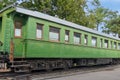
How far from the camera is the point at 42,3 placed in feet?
107

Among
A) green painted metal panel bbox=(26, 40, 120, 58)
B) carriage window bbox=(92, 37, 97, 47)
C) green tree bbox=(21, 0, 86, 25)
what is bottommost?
green painted metal panel bbox=(26, 40, 120, 58)

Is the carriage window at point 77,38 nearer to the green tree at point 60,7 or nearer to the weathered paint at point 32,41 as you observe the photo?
the weathered paint at point 32,41

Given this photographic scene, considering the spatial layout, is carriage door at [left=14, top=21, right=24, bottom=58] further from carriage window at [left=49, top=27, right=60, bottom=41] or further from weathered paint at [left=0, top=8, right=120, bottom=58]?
carriage window at [left=49, top=27, right=60, bottom=41]

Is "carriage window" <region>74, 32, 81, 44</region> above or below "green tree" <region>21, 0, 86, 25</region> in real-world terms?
below

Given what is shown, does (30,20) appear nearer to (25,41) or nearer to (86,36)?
(25,41)

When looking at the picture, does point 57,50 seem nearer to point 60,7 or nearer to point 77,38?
point 77,38

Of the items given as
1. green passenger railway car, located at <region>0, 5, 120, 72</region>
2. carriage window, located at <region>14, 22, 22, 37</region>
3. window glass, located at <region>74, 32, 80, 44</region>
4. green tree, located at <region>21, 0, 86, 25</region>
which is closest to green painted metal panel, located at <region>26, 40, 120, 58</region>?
green passenger railway car, located at <region>0, 5, 120, 72</region>

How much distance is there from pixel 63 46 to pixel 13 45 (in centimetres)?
448

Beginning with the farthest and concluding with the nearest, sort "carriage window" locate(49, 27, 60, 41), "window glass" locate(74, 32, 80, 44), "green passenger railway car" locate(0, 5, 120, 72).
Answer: "window glass" locate(74, 32, 80, 44) → "carriage window" locate(49, 27, 60, 41) → "green passenger railway car" locate(0, 5, 120, 72)

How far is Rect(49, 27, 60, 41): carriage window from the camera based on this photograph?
16.4m

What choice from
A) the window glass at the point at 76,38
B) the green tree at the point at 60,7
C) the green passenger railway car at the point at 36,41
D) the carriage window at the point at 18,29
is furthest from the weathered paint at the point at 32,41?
the green tree at the point at 60,7

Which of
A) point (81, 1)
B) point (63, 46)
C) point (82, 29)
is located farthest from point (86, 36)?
point (81, 1)

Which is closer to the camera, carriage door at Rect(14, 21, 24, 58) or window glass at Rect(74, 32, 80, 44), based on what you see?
carriage door at Rect(14, 21, 24, 58)

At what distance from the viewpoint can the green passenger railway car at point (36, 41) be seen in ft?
46.3
